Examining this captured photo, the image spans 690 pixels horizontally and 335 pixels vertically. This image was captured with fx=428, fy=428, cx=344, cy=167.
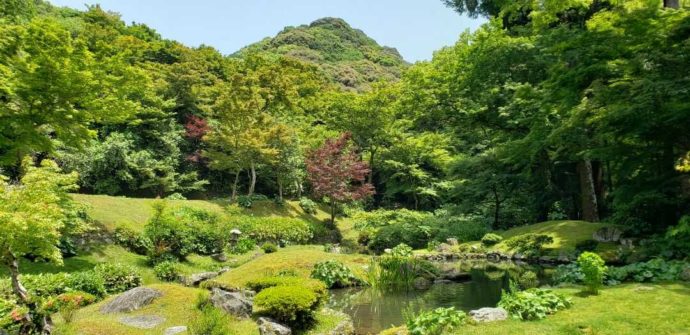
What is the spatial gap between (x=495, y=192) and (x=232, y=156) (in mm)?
15174

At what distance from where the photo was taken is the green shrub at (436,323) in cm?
646

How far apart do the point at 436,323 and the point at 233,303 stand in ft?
13.2

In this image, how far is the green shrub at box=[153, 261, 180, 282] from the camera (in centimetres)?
1314

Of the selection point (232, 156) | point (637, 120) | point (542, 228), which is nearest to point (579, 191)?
point (542, 228)

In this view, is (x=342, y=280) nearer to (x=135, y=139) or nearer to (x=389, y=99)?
(x=135, y=139)

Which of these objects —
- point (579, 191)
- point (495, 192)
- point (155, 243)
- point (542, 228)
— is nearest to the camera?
point (155, 243)

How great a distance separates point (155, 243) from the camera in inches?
584

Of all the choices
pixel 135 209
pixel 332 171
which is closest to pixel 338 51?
pixel 332 171

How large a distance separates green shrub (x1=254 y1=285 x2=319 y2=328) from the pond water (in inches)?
47.9

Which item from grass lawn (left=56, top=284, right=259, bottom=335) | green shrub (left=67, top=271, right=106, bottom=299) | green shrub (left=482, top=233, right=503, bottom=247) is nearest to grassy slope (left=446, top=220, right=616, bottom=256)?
green shrub (left=482, top=233, right=503, bottom=247)

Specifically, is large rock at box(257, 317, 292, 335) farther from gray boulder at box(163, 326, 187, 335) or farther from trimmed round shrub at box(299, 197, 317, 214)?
trimmed round shrub at box(299, 197, 317, 214)

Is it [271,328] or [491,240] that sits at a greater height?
[491,240]

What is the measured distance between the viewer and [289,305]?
7.94 metres

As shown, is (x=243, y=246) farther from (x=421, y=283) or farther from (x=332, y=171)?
(x=332, y=171)
